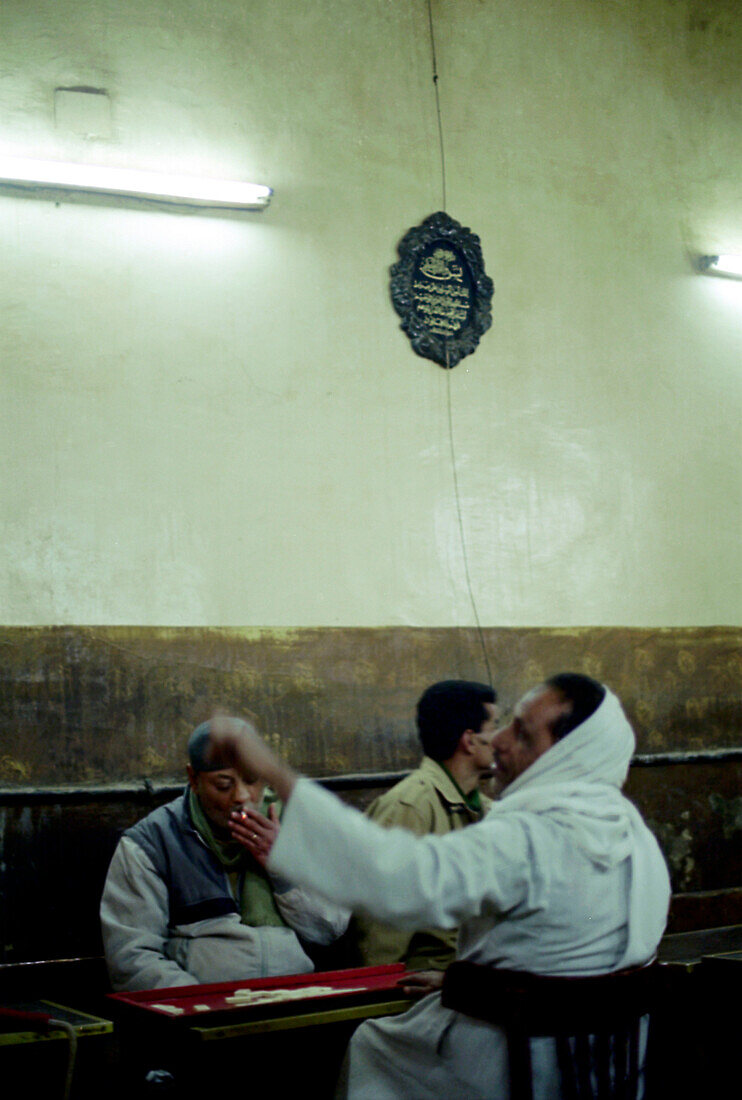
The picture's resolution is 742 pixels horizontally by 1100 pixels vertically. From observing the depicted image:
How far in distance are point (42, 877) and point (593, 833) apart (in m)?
2.30

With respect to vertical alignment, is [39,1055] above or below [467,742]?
below

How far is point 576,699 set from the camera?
7.70 ft

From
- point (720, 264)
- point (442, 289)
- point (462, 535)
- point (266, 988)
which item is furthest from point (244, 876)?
point (720, 264)

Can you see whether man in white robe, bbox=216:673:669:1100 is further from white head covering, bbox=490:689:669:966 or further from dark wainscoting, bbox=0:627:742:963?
dark wainscoting, bbox=0:627:742:963

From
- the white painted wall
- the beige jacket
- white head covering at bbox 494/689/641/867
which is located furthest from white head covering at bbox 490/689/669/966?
the white painted wall

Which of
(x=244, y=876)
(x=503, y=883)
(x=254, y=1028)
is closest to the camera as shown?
(x=503, y=883)

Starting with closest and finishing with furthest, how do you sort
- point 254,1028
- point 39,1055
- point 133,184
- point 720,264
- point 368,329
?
1. point 254,1028
2. point 39,1055
3. point 133,184
4. point 368,329
5. point 720,264

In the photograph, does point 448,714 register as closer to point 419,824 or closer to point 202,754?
point 419,824

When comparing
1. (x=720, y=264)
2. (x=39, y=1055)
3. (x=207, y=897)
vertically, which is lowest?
(x=39, y=1055)

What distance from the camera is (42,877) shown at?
3.84 meters

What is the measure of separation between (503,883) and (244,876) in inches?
62.3

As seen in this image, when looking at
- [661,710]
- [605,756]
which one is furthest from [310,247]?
[605,756]

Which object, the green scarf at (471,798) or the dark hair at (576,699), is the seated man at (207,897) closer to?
the green scarf at (471,798)

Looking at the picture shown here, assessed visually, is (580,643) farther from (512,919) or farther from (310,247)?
(512,919)
